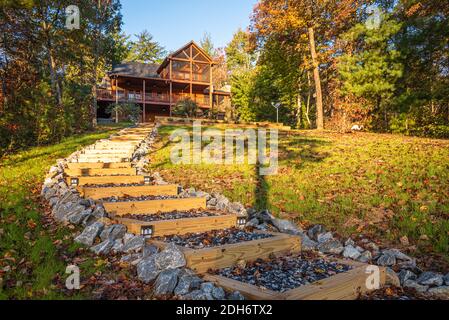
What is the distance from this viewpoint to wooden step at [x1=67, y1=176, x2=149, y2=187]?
717 centimetres

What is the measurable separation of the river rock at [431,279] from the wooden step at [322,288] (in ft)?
1.35

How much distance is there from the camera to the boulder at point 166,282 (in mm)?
3315

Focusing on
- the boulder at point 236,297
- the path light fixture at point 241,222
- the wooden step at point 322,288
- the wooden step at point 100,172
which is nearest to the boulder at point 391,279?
the wooden step at point 322,288

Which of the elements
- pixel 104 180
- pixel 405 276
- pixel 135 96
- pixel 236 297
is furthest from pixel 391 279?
pixel 135 96

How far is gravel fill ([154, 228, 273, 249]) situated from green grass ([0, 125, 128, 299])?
1.10 metres

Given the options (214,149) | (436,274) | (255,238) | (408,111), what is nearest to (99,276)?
(255,238)

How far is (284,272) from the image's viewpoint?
382cm

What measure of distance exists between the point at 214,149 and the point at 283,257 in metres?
7.95

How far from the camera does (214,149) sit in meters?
12.1

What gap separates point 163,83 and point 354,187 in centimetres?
2962

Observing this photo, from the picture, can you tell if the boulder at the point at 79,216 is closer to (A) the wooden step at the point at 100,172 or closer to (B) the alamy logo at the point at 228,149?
(A) the wooden step at the point at 100,172

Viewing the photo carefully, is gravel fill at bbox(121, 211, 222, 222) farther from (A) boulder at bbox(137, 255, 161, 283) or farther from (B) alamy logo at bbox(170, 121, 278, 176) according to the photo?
(B) alamy logo at bbox(170, 121, 278, 176)

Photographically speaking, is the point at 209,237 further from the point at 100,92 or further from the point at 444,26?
the point at 100,92

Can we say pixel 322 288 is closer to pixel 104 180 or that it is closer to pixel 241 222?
pixel 241 222
